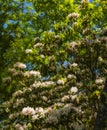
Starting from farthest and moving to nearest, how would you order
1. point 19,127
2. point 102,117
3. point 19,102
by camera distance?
point 19,102 < point 19,127 < point 102,117

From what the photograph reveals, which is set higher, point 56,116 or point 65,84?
point 65,84

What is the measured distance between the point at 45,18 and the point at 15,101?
14.1 meters

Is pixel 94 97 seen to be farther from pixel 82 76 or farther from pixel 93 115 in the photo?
pixel 82 76

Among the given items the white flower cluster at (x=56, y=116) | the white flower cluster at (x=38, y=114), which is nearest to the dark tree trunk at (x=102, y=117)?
the white flower cluster at (x=56, y=116)

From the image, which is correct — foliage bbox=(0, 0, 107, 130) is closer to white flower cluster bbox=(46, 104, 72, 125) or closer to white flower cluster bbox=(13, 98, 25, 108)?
white flower cluster bbox=(13, 98, 25, 108)

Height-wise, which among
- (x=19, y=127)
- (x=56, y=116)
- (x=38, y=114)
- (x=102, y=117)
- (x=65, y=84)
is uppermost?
(x=65, y=84)

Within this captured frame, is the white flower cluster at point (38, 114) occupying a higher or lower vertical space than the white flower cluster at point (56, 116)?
higher

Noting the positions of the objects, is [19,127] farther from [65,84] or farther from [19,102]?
[65,84]

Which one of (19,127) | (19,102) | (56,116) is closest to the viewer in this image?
(56,116)

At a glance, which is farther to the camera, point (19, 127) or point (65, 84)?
point (65, 84)

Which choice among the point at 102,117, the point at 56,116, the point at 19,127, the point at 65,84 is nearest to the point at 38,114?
the point at 56,116

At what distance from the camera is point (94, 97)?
12352 mm

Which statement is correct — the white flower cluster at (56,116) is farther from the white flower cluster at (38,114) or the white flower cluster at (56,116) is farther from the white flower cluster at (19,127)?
the white flower cluster at (19,127)

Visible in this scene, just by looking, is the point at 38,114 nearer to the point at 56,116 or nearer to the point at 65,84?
the point at 56,116
